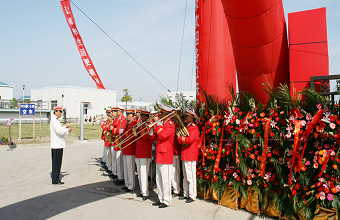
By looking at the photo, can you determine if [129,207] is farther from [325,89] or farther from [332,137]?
[325,89]

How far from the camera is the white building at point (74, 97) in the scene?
4650 cm

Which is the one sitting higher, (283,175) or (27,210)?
(283,175)

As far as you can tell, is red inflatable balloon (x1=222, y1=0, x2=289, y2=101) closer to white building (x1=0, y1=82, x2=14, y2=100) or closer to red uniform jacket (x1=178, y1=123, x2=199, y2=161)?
red uniform jacket (x1=178, y1=123, x2=199, y2=161)

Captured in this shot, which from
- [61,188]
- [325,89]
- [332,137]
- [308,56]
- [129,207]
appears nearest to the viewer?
[332,137]

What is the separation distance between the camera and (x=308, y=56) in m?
4.96

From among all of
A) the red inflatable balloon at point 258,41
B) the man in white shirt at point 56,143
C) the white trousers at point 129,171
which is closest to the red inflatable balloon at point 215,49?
the red inflatable balloon at point 258,41

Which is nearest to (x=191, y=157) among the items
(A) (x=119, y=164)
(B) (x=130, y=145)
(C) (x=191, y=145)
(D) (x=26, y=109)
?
(C) (x=191, y=145)

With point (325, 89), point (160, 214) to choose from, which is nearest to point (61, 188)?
point (160, 214)

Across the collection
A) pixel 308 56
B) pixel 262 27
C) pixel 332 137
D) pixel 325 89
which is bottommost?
pixel 332 137

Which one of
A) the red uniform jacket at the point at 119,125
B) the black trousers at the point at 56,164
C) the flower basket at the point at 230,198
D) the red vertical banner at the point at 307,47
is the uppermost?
the red vertical banner at the point at 307,47

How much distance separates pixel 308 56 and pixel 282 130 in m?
1.96

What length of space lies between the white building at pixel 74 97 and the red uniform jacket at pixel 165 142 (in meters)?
42.3

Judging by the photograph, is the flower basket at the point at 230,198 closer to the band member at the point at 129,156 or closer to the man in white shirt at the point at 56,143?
the band member at the point at 129,156

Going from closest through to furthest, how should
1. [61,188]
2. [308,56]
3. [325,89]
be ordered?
[325,89] → [308,56] → [61,188]
